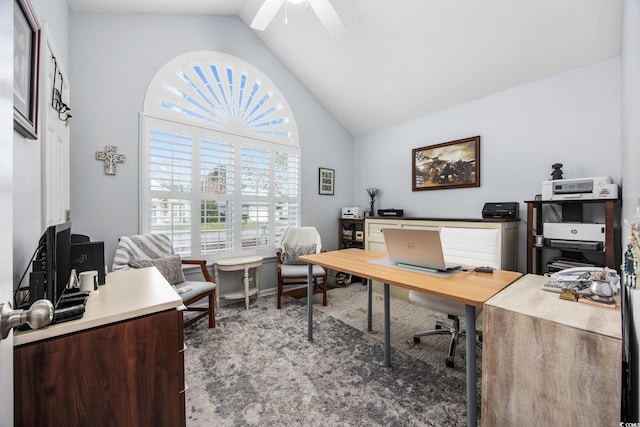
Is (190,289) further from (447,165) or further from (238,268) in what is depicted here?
(447,165)

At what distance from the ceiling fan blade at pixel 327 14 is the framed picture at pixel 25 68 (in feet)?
5.48

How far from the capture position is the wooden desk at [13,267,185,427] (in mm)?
846

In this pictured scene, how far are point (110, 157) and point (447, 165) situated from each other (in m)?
3.83

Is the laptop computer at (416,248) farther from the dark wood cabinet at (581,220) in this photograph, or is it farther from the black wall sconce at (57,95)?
the black wall sconce at (57,95)

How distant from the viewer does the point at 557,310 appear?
3.58 ft

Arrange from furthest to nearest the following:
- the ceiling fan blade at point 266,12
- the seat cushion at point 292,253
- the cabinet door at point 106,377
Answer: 1. the seat cushion at point 292,253
2. the ceiling fan blade at point 266,12
3. the cabinet door at point 106,377

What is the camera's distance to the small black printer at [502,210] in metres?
2.78

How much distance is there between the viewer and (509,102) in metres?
2.91

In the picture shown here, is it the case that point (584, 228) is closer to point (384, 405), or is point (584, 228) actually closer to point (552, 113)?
point (552, 113)

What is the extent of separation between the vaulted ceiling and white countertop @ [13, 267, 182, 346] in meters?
2.67

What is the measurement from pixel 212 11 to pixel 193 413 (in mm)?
3917

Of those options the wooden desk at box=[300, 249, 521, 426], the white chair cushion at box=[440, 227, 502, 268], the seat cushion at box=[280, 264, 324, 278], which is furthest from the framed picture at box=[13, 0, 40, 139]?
the white chair cushion at box=[440, 227, 502, 268]

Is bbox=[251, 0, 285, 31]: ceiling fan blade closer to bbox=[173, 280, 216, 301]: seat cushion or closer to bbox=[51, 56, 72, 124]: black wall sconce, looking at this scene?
bbox=[51, 56, 72, 124]: black wall sconce

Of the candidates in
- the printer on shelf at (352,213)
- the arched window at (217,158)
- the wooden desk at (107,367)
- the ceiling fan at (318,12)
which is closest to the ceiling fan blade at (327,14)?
the ceiling fan at (318,12)
